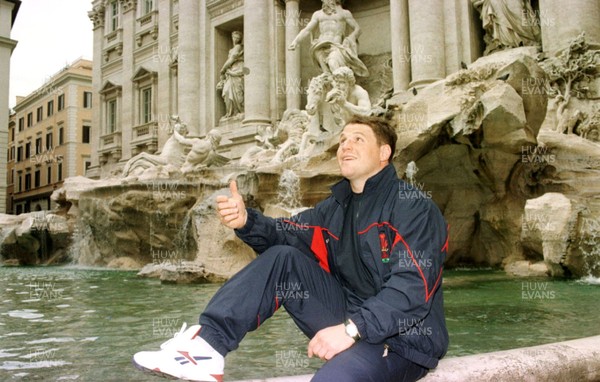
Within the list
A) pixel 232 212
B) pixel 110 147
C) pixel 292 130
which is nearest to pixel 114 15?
pixel 110 147

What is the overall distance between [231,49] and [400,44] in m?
8.52

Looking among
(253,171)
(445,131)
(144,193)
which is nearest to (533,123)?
(445,131)

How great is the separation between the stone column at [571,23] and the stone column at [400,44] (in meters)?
3.83

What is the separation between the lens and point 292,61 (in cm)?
1886

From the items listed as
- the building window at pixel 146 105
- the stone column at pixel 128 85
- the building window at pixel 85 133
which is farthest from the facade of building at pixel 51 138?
the building window at pixel 146 105

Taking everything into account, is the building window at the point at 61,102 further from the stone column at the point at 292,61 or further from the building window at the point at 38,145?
the stone column at the point at 292,61

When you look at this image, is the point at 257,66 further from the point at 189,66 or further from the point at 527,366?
the point at 527,366

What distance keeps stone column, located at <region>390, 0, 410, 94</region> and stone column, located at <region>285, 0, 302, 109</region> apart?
3862mm

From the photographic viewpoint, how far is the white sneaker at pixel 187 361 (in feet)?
6.68

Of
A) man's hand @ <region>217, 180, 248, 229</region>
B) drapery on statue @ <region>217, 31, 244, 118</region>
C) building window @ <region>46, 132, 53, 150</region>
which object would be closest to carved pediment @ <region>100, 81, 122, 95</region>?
drapery on statue @ <region>217, 31, 244, 118</region>

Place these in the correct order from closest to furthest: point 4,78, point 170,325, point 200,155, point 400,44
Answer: point 170,325 < point 200,155 < point 400,44 < point 4,78

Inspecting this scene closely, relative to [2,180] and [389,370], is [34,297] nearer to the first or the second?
[389,370]

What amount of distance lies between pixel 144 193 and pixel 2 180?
25905mm

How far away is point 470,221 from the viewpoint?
9.67 m
